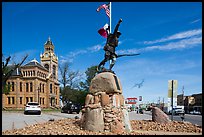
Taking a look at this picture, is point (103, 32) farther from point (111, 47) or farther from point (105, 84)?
point (105, 84)

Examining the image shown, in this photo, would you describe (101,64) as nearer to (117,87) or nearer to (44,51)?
(117,87)

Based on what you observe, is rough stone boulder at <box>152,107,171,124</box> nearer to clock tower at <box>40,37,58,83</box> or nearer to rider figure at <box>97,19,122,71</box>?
rider figure at <box>97,19,122,71</box>

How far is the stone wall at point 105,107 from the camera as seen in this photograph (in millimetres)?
11148

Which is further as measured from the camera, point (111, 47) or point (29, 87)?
point (29, 87)

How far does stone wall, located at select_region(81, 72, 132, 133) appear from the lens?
439 inches

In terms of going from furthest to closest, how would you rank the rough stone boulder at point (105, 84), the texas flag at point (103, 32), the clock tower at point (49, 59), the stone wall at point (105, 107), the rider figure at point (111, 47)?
the clock tower at point (49, 59) → the texas flag at point (103, 32) → the rider figure at point (111, 47) → the rough stone boulder at point (105, 84) → the stone wall at point (105, 107)

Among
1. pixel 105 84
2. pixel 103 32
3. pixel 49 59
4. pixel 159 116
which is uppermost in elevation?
pixel 49 59

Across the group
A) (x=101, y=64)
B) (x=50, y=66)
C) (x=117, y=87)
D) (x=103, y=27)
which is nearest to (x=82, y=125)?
(x=117, y=87)

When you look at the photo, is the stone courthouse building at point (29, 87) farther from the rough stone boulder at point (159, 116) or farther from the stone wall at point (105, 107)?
the stone wall at point (105, 107)

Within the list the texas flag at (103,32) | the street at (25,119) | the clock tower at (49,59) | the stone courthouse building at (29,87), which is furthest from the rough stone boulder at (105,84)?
the clock tower at (49,59)

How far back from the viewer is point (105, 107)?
37.9 ft

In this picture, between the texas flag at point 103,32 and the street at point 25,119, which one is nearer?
the texas flag at point 103,32

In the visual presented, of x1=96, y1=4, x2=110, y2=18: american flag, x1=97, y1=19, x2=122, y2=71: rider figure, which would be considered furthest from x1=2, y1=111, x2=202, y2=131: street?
x1=96, y1=4, x2=110, y2=18: american flag

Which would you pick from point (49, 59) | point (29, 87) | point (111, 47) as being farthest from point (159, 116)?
point (49, 59)
